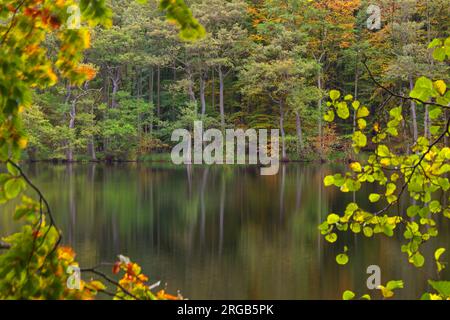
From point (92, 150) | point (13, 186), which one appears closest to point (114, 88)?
point (92, 150)

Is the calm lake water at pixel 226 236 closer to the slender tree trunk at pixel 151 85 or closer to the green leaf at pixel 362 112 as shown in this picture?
the green leaf at pixel 362 112

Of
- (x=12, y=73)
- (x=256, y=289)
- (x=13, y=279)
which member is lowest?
(x=256, y=289)

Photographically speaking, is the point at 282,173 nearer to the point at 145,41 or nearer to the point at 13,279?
the point at 145,41

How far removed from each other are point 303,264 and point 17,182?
7116 millimetres

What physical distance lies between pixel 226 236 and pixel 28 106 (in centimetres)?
919

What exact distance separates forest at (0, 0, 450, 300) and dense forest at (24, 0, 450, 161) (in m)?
0.10

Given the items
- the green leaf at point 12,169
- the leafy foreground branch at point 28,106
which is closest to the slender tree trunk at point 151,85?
the leafy foreground branch at point 28,106

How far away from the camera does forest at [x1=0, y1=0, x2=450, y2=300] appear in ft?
4.50

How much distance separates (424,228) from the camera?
33.7 feet

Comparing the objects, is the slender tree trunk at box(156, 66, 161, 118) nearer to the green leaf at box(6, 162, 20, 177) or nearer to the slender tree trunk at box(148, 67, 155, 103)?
the slender tree trunk at box(148, 67, 155, 103)

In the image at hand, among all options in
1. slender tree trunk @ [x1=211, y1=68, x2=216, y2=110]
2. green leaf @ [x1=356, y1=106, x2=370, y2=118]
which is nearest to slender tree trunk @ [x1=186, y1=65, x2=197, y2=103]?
slender tree trunk @ [x1=211, y1=68, x2=216, y2=110]

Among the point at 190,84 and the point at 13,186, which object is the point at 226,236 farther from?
the point at 190,84
